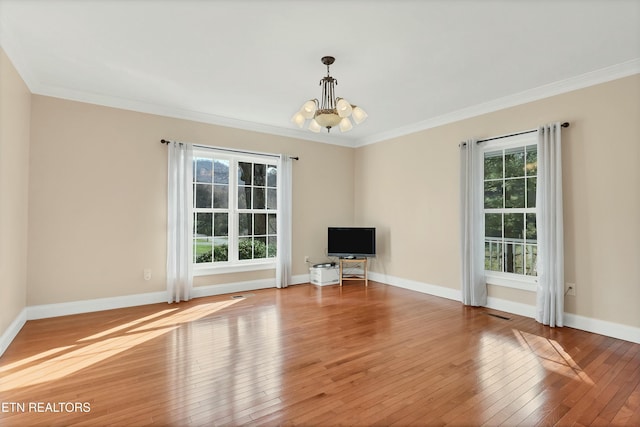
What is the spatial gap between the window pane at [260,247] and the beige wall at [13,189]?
9.83 ft

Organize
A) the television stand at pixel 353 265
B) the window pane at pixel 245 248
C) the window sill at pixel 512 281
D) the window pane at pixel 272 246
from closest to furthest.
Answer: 1. the window sill at pixel 512 281
2. the window pane at pixel 245 248
3. the window pane at pixel 272 246
4. the television stand at pixel 353 265

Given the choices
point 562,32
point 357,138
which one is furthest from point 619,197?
point 357,138

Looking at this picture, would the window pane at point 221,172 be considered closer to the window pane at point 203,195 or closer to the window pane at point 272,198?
the window pane at point 203,195

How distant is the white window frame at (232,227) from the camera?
5.19m

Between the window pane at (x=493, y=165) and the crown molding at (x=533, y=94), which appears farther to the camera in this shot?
the window pane at (x=493, y=165)

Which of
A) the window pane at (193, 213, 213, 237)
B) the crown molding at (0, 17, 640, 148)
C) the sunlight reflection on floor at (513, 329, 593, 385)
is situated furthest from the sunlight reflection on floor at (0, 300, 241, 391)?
the sunlight reflection on floor at (513, 329, 593, 385)

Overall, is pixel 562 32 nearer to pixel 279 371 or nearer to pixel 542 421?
pixel 542 421

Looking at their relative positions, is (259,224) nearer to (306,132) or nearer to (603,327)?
(306,132)

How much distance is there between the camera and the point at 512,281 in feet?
14.2

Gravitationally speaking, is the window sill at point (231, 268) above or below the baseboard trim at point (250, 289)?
above

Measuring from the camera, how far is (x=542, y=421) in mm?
2047

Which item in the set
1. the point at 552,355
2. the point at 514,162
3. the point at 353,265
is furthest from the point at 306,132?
the point at 552,355

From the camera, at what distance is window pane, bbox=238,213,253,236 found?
5578 millimetres

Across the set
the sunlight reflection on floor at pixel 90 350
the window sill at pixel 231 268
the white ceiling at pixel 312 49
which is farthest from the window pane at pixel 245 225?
the white ceiling at pixel 312 49
